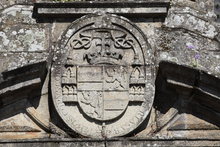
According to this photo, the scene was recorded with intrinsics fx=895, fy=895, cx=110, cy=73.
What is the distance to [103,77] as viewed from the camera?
10930mm

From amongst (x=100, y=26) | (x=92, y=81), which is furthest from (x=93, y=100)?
(x=100, y=26)

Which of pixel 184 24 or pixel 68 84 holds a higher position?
pixel 184 24

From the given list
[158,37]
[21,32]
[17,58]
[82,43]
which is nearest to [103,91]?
[82,43]

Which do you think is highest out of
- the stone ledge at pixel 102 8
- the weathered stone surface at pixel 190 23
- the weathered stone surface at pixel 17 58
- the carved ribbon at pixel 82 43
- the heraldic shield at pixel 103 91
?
the stone ledge at pixel 102 8

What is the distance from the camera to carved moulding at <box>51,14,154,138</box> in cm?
1079

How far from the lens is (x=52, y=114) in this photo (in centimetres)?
1098

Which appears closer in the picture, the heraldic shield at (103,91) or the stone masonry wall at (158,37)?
the heraldic shield at (103,91)

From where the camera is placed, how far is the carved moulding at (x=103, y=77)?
1079cm

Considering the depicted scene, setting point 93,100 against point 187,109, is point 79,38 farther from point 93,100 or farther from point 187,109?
point 187,109

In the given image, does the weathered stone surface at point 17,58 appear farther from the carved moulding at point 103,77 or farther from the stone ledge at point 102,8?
the stone ledge at point 102,8

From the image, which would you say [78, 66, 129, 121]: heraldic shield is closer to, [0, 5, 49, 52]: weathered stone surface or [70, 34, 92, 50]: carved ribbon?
[70, 34, 92, 50]: carved ribbon

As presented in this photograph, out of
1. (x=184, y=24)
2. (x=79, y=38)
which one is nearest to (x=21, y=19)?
(x=79, y=38)

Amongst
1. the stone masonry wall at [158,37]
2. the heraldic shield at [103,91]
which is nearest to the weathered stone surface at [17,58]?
the stone masonry wall at [158,37]

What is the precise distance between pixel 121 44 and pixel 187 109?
45.2 inches
